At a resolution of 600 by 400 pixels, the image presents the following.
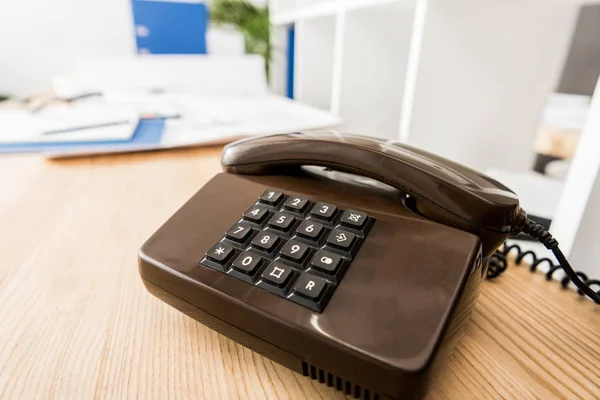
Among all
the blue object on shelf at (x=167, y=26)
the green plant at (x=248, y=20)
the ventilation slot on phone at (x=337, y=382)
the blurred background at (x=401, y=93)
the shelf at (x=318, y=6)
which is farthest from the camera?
the green plant at (x=248, y=20)

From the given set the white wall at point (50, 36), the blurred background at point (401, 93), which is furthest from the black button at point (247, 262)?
the white wall at point (50, 36)

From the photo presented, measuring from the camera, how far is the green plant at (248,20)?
1.94 metres

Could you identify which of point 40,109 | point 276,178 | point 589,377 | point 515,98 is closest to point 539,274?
point 589,377

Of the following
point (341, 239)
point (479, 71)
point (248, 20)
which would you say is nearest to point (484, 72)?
point (479, 71)

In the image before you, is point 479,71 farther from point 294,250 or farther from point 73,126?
point 73,126

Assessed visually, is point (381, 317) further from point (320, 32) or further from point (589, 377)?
point (320, 32)

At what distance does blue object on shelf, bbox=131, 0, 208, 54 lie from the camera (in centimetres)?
125

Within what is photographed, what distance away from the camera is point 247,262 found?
7.8 inches

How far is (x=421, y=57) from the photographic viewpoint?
1.38 feet

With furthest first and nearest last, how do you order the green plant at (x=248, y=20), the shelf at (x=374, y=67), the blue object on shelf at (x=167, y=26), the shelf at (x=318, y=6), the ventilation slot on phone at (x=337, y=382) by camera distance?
the green plant at (x=248, y=20) < the blue object on shelf at (x=167, y=26) < the shelf at (x=374, y=67) < the shelf at (x=318, y=6) < the ventilation slot on phone at (x=337, y=382)

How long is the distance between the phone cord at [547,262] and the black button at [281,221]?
0.51 feet

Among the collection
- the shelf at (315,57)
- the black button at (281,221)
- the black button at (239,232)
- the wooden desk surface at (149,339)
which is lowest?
the wooden desk surface at (149,339)

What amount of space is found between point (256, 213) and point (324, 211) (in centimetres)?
5

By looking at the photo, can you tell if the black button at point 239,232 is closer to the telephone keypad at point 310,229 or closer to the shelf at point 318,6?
the telephone keypad at point 310,229
